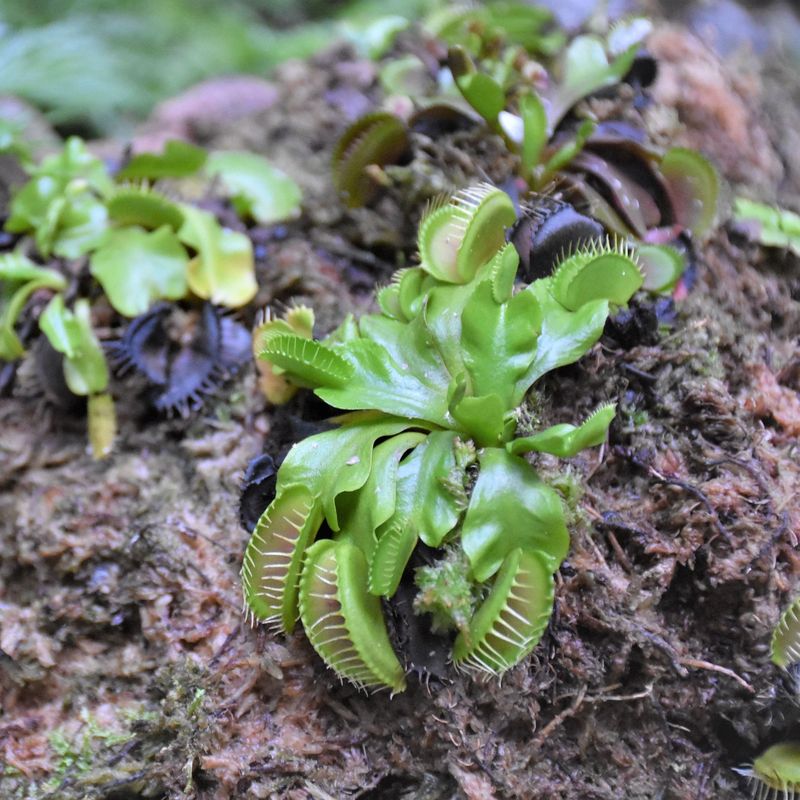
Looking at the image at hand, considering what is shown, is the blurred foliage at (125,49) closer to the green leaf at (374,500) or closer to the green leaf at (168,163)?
the green leaf at (168,163)

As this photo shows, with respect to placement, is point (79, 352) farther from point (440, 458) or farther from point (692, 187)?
point (692, 187)

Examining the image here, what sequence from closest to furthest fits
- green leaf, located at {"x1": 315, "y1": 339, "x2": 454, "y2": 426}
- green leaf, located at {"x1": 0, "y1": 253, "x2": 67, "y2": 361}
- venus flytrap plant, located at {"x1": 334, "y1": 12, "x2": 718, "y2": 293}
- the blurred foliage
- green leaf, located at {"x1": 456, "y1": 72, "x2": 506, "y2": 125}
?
green leaf, located at {"x1": 315, "y1": 339, "x2": 454, "y2": 426} → venus flytrap plant, located at {"x1": 334, "y1": 12, "x2": 718, "y2": 293} → green leaf, located at {"x1": 456, "y1": 72, "x2": 506, "y2": 125} → green leaf, located at {"x1": 0, "y1": 253, "x2": 67, "y2": 361} → the blurred foliage

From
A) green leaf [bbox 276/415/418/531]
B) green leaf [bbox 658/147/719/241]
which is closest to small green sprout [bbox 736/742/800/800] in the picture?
green leaf [bbox 276/415/418/531]

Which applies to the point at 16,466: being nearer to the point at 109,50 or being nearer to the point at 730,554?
the point at 730,554

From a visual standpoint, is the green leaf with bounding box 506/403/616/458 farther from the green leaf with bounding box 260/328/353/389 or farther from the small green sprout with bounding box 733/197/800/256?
the small green sprout with bounding box 733/197/800/256

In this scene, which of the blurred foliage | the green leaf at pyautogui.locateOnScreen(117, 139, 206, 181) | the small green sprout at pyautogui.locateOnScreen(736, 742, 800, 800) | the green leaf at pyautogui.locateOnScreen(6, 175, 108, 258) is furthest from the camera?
the blurred foliage

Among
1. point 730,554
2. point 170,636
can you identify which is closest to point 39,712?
point 170,636
